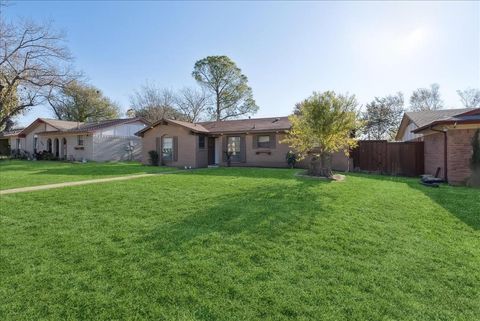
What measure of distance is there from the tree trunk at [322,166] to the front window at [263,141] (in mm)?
6080

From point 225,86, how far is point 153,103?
34.6ft

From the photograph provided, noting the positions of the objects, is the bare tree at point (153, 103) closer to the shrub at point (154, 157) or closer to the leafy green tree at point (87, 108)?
the leafy green tree at point (87, 108)

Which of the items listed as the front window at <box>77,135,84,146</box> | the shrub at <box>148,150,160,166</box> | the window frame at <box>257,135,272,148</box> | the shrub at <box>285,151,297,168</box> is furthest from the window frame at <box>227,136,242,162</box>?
the front window at <box>77,135,84,146</box>

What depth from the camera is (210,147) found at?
65.4 feet

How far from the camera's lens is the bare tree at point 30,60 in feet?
71.9

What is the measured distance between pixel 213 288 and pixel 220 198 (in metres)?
4.14

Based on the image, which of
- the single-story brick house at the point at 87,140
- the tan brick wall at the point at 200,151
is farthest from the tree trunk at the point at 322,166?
the single-story brick house at the point at 87,140

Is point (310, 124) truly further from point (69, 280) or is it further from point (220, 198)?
point (69, 280)

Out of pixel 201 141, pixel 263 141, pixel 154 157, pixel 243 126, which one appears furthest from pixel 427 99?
pixel 154 157

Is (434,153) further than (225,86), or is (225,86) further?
(225,86)

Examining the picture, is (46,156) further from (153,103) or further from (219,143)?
(219,143)

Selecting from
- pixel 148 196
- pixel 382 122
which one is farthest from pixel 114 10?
pixel 382 122

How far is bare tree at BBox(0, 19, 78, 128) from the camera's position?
21.9 metres

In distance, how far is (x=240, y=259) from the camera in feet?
13.4
